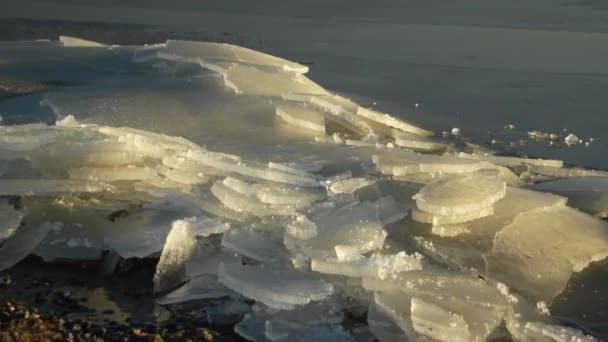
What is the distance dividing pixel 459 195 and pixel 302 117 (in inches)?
55.0

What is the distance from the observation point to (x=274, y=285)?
84.7 inches

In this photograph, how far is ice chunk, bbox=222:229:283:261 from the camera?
235cm

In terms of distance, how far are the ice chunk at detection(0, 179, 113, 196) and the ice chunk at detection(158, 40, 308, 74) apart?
7.30 feet

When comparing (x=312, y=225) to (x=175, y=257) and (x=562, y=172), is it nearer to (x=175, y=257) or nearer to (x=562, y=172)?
(x=175, y=257)

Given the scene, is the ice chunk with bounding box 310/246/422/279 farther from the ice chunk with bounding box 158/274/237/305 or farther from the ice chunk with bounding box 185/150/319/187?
the ice chunk with bounding box 185/150/319/187

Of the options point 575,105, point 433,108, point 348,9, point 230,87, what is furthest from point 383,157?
point 348,9

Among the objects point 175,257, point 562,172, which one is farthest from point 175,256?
point 562,172

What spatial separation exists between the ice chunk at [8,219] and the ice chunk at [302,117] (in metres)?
1.50

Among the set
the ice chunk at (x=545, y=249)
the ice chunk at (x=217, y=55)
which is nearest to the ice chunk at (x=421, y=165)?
the ice chunk at (x=545, y=249)

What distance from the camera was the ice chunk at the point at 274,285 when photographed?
2.10 m

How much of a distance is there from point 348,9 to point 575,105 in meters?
7.32

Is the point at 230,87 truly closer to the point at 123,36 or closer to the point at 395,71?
the point at 395,71

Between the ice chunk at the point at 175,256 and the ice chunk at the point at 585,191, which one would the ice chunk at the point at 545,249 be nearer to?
the ice chunk at the point at 585,191

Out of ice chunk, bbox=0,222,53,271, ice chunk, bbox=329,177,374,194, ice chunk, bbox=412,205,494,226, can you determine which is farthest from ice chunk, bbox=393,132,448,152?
ice chunk, bbox=0,222,53,271
